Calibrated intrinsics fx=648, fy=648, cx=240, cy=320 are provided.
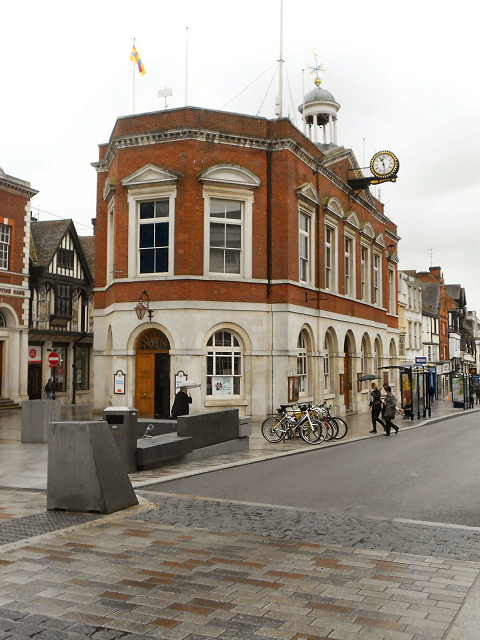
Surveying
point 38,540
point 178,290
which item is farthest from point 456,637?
point 178,290

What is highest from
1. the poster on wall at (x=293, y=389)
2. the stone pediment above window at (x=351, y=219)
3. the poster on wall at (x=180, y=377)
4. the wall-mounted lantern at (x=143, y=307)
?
the stone pediment above window at (x=351, y=219)

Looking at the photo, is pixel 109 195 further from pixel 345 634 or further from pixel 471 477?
pixel 345 634

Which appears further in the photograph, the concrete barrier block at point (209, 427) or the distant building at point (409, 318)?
the distant building at point (409, 318)

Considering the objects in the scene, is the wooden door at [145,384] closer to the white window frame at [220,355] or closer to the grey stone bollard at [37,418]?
the white window frame at [220,355]

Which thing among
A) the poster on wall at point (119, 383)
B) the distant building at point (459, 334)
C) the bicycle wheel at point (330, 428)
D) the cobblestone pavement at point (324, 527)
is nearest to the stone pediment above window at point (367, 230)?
the poster on wall at point (119, 383)

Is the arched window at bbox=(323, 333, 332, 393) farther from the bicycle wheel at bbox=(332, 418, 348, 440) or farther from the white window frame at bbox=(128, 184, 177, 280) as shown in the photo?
the white window frame at bbox=(128, 184, 177, 280)

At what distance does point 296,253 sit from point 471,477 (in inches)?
563

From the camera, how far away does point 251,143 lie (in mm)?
23719

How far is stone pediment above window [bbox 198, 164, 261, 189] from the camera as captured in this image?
22.8 meters

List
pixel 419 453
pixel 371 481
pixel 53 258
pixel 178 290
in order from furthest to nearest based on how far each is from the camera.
Result: 1. pixel 53 258
2. pixel 178 290
3. pixel 419 453
4. pixel 371 481

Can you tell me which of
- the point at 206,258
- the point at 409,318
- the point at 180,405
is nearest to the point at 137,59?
the point at 206,258

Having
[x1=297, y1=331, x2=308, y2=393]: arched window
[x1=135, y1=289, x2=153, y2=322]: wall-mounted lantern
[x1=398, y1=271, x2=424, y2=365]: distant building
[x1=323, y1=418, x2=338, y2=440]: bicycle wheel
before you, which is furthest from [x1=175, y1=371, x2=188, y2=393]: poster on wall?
[x1=398, y1=271, x2=424, y2=365]: distant building

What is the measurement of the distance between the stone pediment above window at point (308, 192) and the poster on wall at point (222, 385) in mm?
7602

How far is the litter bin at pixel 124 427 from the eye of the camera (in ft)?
37.1
